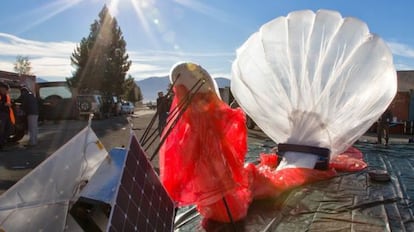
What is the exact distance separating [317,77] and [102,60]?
43.0 metres

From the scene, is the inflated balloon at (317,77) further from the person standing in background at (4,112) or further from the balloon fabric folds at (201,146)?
the person standing in background at (4,112)

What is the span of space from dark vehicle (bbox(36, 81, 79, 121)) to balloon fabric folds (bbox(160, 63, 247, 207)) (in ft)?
44.9

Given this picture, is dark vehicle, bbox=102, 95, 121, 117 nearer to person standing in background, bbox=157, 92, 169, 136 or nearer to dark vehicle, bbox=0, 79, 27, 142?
dark vehicle, bbox=0, 79, 27, 142

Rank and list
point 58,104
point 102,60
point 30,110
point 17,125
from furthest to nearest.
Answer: point 102,60 → point 58,104 → point 17,125 → point 30,110

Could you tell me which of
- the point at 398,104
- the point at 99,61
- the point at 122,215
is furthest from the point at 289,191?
the point at 99,61

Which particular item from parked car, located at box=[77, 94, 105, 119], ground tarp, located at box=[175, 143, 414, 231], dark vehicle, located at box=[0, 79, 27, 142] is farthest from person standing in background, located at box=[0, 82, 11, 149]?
parked car, located at box=[77, 94, 105, 119]

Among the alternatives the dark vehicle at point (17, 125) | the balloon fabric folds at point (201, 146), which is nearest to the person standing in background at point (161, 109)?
the balloon fabric folds at point (201, 146)

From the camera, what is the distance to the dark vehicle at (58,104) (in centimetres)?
1650

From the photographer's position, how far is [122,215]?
2.27m

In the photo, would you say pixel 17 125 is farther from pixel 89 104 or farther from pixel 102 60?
pixel 102 60

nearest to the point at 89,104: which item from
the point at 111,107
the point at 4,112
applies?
the point at 111,107

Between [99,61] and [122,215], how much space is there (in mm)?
45503

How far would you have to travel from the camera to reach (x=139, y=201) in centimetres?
256

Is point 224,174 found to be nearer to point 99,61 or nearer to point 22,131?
point 22,131
